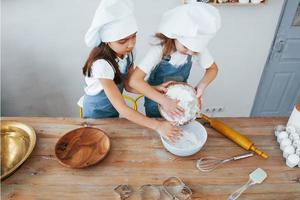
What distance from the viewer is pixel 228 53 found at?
1921mm

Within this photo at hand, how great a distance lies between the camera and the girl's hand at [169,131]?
3.17ft

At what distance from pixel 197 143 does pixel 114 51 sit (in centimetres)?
50

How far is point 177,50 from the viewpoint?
3.67 feet

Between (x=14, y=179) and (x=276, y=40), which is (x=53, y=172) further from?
(x=276, y=40)

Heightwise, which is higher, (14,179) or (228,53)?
(228,53)

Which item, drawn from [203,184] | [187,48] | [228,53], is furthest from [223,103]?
[203,184]

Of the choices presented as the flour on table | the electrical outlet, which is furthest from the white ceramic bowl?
the electrical outlet

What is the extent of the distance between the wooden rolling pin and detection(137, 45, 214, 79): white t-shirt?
0.27m

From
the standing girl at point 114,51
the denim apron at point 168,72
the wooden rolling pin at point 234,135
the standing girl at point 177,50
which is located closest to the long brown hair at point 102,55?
the standing girl at point 114,51

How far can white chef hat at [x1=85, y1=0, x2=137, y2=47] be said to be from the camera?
3.05 ft

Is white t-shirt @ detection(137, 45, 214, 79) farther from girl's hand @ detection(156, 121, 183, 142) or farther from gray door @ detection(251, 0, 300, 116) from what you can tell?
gray door @ detection(251, 0, 300, 116)

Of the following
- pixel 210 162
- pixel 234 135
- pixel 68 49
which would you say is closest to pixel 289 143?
pixel 234 135

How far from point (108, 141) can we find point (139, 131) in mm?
142

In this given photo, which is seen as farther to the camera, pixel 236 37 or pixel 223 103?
pixel 223 103
